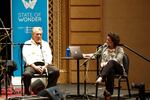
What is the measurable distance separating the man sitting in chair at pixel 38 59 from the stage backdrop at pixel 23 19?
80.0 inches

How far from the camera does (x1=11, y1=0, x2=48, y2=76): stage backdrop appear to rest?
31.5 feet

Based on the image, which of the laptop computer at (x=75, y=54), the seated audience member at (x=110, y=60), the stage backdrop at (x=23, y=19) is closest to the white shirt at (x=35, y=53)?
the laptop computer at (x=75, y=54)

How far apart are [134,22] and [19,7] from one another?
2.57 m

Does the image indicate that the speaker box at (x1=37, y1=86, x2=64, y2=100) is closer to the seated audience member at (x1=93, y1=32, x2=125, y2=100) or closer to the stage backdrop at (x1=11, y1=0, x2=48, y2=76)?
the seated audience member at (x1=93, y1=32, x2=125, y2=100)

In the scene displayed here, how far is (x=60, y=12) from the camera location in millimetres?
10375

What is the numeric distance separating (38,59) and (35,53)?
4.4 inches

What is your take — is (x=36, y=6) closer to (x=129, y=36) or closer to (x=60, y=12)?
(x=60, y=12)

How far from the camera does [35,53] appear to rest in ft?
24.9

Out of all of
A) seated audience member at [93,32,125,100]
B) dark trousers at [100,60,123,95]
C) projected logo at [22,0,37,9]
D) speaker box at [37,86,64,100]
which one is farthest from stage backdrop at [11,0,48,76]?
speaker box at [37,86,64,100]

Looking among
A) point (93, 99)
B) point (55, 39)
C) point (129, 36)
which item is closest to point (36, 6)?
point (55, 39)

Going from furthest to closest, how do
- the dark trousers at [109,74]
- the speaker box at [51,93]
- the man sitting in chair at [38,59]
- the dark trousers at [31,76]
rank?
the man sitting in chair at [38,59] < the dark trousers at [31,76] < the dark trousers at [109,74] < the speaker box at [51,93]

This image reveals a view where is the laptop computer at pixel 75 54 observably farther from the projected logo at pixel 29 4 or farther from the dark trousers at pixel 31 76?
the projected logo at pixel 29 4

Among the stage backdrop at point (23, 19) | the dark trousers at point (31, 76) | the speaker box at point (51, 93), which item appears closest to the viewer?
the speaker box at point (51, 93)

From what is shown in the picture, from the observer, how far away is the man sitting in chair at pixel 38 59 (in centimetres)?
738
